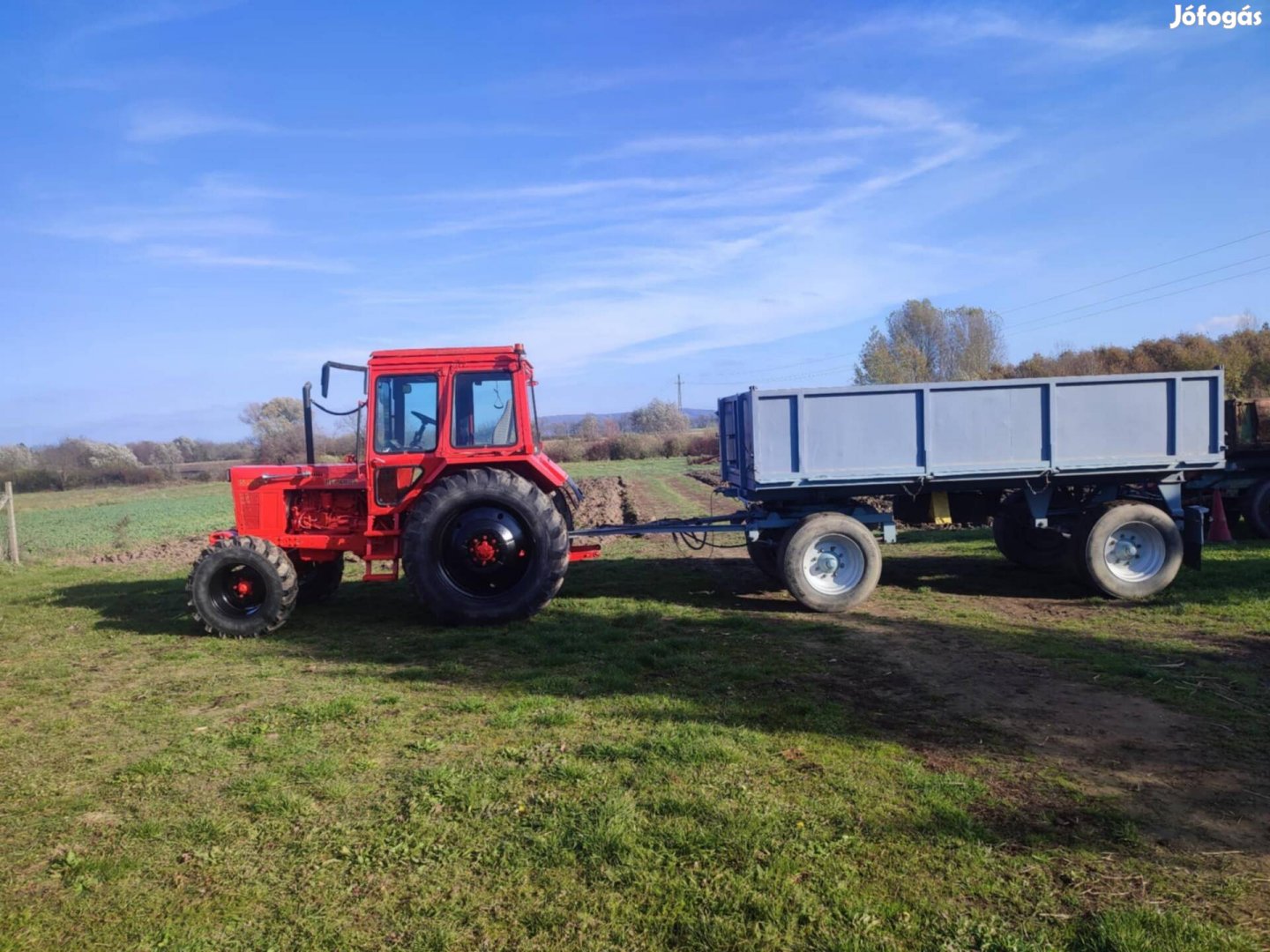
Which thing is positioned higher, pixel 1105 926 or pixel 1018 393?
pixel 1018 393

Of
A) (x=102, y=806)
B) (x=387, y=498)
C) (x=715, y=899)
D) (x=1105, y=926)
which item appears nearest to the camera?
(x=1105, y=926)

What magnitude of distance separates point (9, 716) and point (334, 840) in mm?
Answer: 3558

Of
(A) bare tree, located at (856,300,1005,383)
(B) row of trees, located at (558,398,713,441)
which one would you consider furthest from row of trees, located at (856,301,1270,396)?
(B) row of trees, located at (558,398,713,441)

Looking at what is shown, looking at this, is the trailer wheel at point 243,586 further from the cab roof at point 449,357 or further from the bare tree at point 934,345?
the bare tree at point 934,345

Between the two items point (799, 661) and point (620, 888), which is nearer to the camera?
point (620, 888)

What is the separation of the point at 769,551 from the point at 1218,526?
6.41 m

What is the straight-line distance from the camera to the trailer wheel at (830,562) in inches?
328

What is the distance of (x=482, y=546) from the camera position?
791cm

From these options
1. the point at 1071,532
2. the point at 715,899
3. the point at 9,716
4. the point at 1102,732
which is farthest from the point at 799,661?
the point at 9,716

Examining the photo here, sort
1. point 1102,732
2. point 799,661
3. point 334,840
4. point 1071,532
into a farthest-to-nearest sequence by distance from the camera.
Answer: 1. point 1071,532
2. point 799,661
3. point 1102,732
4. point 334,840

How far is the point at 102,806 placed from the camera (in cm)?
428

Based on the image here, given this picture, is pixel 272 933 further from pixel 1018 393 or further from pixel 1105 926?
pixel 1018 393

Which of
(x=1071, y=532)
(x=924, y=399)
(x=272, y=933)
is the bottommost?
(x=272, y=933)

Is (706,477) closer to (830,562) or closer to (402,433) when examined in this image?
(830,562)
